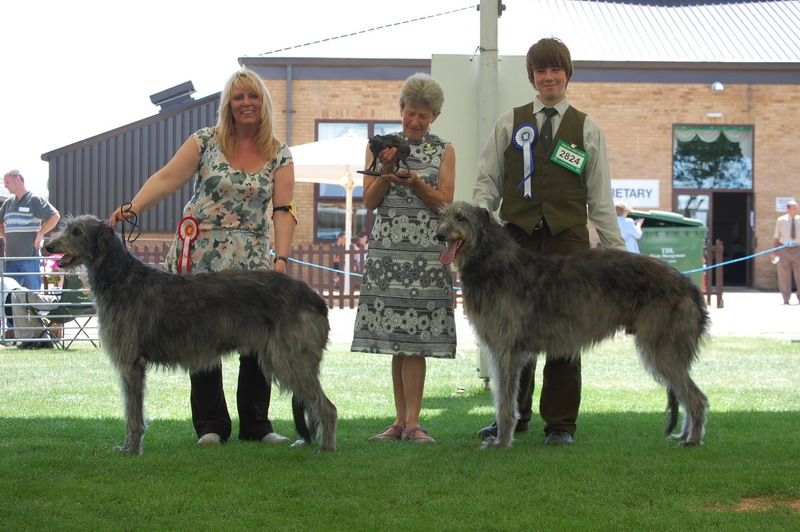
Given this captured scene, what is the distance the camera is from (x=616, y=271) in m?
5.42

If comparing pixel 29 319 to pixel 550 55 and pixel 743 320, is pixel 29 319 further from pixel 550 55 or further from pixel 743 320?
pixel 743 320

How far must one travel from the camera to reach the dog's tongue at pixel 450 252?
17.6 feet

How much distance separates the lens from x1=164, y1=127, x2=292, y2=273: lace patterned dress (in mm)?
5727

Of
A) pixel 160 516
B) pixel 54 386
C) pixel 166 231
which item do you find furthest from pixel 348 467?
pixel 166 231

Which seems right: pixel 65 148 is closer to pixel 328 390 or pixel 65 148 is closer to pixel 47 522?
pixel 328 390

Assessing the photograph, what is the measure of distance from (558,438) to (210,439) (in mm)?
2219

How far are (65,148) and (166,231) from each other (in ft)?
13.6

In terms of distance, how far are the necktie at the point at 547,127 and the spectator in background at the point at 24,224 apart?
10066 millimetres

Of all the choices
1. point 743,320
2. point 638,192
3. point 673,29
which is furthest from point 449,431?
point 673,29

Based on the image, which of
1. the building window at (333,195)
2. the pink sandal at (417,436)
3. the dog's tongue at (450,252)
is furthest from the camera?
the building window at (333,195)

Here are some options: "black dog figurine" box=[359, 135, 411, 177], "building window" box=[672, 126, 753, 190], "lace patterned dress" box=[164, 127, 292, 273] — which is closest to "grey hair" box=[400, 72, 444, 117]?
"black dog figurine" box=[359, 135, 411, 177]

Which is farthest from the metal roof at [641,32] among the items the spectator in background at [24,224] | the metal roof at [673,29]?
the spectator in background at [24,224]

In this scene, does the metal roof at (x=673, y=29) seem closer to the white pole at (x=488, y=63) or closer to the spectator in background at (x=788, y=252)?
the spectator in background at (x=788, y=252)

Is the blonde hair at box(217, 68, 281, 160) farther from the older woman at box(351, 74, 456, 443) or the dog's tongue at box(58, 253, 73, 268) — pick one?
the dog's tongue at box(58, 253, 73, 268)
